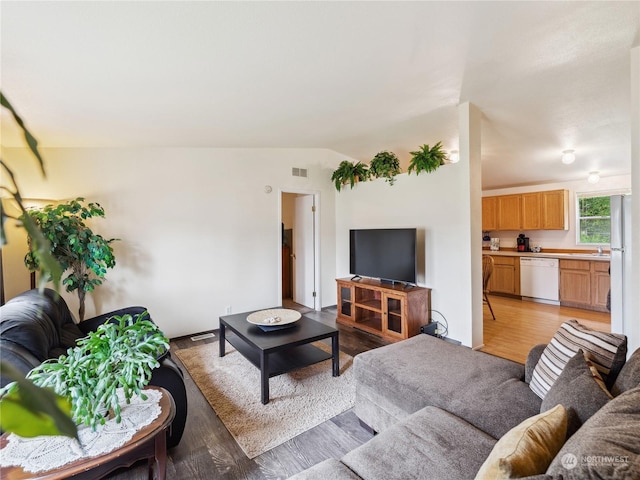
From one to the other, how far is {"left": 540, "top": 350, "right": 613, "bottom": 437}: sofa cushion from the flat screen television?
2.36 meters

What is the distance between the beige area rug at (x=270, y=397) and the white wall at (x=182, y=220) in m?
0.97

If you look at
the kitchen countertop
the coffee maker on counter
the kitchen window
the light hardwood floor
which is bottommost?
the light hardwood floor

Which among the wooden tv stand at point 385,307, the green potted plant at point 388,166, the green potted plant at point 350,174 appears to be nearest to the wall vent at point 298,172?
the green potted plant at point 350,174

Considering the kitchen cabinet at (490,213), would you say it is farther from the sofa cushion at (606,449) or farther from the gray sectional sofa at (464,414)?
the sofa cushion at (606,449)

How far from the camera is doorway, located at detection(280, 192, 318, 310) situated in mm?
5137

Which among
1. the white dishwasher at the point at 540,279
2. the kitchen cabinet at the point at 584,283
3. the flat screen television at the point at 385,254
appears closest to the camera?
the flat screen television at the point at 385,254

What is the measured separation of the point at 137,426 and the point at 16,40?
1983mm

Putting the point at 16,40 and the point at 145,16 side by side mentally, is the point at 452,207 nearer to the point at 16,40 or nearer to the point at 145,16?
the point at 145,16

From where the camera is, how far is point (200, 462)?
6.02 ft

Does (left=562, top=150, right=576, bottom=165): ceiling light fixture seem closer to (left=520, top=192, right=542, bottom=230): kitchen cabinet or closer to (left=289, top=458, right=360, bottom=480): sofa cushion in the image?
(left=520, top=192, right=542, bottom=230): kitchen cabinet

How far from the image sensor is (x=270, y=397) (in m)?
2.47

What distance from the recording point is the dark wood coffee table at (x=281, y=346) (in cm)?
241

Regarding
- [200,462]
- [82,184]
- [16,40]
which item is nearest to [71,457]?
[200,462]

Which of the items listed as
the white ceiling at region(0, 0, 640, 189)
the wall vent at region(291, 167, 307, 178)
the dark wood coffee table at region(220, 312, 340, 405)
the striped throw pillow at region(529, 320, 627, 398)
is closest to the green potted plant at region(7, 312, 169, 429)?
the dark wood coffee table at region(220, 312, 340, 405)
